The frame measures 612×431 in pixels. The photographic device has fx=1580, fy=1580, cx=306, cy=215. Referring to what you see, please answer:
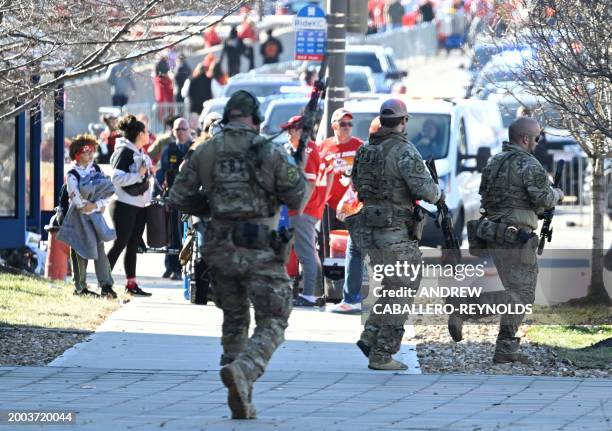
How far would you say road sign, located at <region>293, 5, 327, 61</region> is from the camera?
1870 cm

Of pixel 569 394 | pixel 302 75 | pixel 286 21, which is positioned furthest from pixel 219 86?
pixel 569 394

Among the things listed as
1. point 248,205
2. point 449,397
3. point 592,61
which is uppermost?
point 592,61

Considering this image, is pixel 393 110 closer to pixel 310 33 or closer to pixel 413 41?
pixel 310 33

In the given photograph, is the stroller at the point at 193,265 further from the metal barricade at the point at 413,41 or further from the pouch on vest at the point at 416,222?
the metal barricade at the point at 413,41

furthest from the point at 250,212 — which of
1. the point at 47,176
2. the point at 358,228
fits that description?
the point at 47,176

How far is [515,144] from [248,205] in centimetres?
295

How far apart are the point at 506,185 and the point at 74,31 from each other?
10.4 feet

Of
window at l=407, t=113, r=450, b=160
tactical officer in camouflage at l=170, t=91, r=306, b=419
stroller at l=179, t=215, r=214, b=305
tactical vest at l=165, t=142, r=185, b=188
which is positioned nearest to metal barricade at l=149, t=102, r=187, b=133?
window at l=407, t=113, r=450, b=160

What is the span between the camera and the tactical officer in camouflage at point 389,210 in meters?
10.4

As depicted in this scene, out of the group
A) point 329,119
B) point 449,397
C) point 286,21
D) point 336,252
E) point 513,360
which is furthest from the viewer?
point 286,21

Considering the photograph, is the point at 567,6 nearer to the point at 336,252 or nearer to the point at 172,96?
the point at 336,252

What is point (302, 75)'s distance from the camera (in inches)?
1129

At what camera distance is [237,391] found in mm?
→ 8266

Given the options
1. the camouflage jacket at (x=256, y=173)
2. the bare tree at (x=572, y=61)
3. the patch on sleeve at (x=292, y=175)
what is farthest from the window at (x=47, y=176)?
the patch on sleeve at (x=292, y=175)
